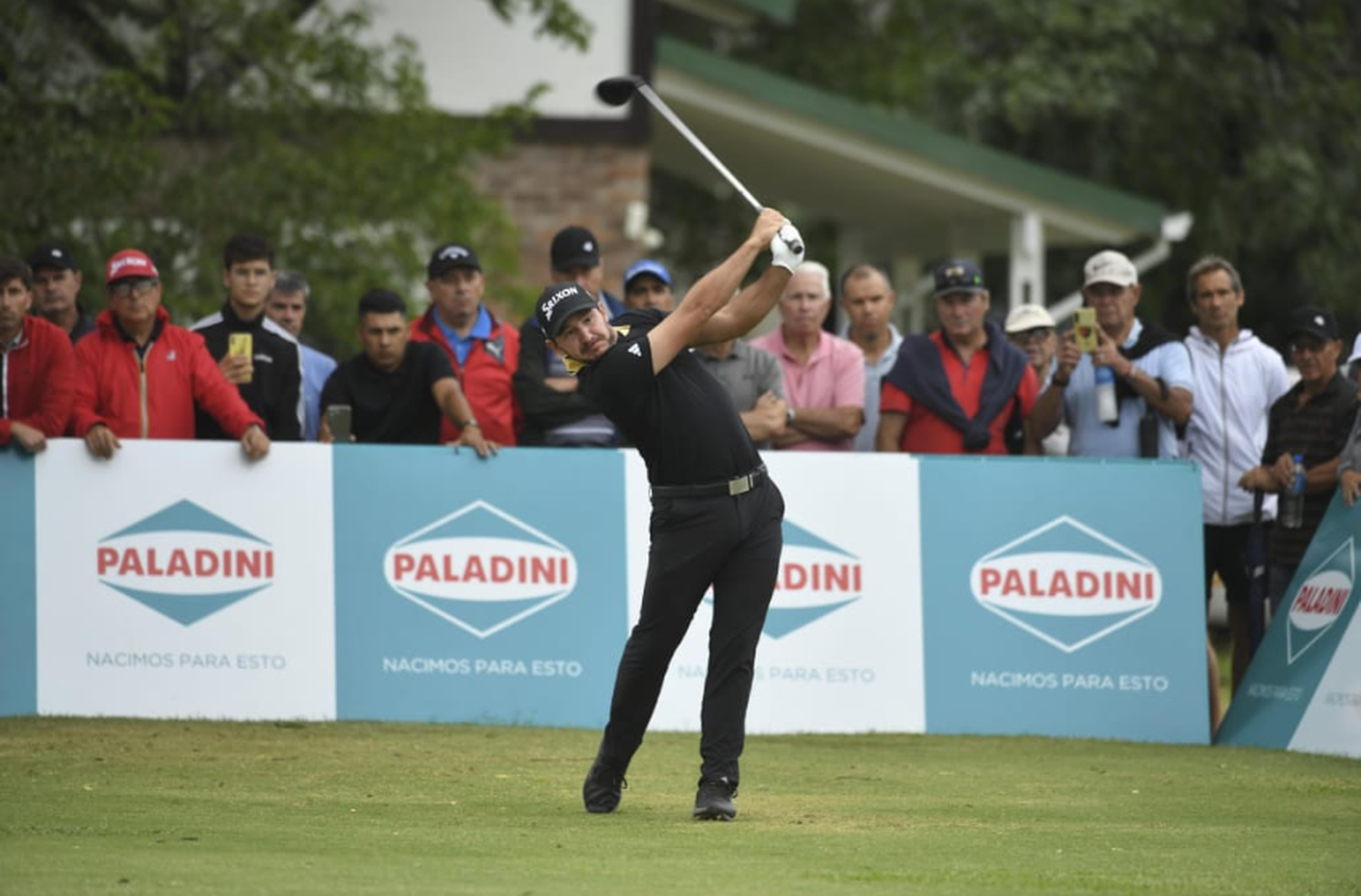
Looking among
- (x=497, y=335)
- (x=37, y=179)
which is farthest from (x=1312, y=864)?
(x=37, y=179)

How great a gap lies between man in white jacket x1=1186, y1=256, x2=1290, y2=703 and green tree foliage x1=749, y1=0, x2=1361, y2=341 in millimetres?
11645

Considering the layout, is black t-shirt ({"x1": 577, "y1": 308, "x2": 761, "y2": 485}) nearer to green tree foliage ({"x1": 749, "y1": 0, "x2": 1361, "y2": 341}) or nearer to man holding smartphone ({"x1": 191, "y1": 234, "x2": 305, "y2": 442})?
man holding smartphone ({"x1": 191, "y1": 234, "x2": 305, "y2": 442})

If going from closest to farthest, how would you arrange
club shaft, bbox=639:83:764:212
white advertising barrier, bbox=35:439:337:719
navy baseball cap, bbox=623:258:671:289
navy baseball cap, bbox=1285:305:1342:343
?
club shaft, bbox=639:83:764:212 < white advertising barrier, bbox=35:439:337:719 < navy baseball cap, bbox=1285:305:1342:343 < navy baseball cap, bbox=623:258:671:289

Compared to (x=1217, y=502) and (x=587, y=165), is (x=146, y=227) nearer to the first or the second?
(x=587, y=165)

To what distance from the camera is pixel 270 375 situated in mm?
12477

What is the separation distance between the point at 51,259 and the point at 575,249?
2809 mm

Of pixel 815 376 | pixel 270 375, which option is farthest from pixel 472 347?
pixel 815 376

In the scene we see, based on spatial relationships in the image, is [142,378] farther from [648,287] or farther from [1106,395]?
[1106,395]

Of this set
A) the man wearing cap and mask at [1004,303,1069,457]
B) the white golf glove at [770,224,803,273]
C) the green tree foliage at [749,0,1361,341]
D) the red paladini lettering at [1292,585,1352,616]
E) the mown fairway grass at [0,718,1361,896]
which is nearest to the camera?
the mown fairway grass at [0,718,1361,896]

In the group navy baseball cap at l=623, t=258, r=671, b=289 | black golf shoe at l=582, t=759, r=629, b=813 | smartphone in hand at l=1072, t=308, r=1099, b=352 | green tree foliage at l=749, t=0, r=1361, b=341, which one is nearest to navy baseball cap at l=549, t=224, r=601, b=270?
navy baseball cap at l=623, t=258, r=671, b=289

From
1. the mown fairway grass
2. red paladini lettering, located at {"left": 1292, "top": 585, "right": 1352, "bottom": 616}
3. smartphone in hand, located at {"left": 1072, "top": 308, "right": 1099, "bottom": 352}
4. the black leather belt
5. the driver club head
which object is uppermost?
the driver club head

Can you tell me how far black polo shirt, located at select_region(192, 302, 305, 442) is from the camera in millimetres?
12453

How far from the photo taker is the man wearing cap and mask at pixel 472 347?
496 inches

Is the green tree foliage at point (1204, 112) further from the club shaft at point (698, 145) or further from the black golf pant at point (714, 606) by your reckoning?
the black golf pant at point (714, 606)
